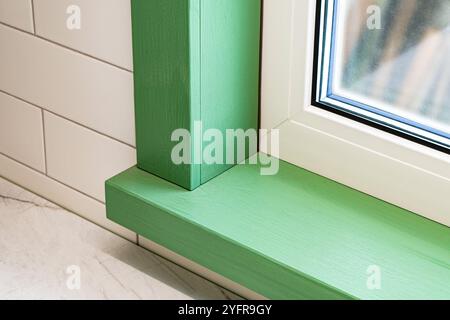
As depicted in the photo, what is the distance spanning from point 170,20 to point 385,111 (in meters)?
0.29

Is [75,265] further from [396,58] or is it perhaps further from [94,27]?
[396,58]

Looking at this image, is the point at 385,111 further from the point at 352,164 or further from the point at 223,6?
the point at 223,6

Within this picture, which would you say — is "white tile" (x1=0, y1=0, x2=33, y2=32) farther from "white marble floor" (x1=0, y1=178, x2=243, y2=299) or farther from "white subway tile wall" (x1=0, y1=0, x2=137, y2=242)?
"white marble floor" (x1=0, y1=178, x2=243, y2=299)

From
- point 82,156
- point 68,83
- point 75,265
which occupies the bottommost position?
point 75,265

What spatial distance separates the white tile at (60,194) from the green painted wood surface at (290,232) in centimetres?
14

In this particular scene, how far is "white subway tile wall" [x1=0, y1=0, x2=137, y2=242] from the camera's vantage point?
129cm

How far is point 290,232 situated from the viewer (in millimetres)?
1179

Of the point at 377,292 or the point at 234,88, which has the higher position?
the point at 234,88

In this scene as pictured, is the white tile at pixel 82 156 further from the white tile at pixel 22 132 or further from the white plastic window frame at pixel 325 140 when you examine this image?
the white plastic window frame at pixel 325 140

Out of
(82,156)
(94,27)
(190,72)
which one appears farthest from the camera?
(82,156)

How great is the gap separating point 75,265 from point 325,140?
38cm

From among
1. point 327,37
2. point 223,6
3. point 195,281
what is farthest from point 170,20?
point 195,281

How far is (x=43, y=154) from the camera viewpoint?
4.83 feet

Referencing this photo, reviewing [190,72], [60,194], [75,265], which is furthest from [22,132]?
[190,72]
